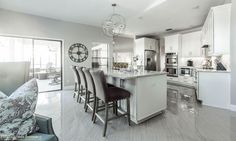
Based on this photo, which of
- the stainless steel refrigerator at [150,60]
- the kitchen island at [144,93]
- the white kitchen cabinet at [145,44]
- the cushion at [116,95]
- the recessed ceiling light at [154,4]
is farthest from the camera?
the stainless steel refrigerator at [150,60]

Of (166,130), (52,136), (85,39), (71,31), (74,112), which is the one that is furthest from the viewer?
(85,39)

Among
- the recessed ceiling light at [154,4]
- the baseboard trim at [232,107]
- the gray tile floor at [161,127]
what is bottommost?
the gray tile floor at [161,127]

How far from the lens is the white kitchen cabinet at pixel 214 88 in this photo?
319 cm

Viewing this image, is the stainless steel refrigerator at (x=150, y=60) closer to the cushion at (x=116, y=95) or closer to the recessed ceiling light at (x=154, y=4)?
the recessed ceiling light at (x=154, y=4)

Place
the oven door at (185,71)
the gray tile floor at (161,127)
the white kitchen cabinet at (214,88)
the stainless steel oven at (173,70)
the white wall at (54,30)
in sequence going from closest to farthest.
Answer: the gray tile floor at (161,127) → the white kitchen cabinet at (214,88) → the white wall at (54,30) → the oven door at (185,71) → the stainless steel oven at (173,70)

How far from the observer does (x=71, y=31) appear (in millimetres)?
5582

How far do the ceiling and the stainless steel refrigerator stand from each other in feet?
8.84

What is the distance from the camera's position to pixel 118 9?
4.18 m

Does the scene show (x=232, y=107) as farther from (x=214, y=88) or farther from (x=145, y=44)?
(x=145, y=44)

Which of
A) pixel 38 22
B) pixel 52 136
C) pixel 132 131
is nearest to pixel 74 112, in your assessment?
pixel 132 131

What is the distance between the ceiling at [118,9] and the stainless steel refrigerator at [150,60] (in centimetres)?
269

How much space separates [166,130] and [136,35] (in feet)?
22.2

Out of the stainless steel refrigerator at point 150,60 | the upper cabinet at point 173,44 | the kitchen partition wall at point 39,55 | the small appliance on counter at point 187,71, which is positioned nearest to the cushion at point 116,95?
the kitchen partition wall at point 39,55

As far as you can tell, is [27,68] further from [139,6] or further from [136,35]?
[136,35]
